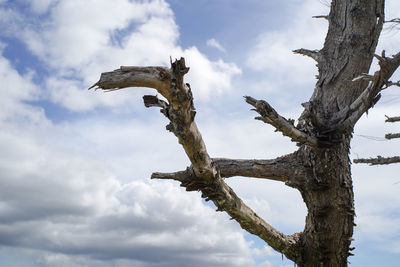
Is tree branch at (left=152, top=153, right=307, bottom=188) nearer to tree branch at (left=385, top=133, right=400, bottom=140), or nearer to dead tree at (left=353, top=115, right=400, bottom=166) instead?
dead tree at (left=353, top=115, right=400, bottom=166)

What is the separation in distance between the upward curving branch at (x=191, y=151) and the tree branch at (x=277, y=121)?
910 mm

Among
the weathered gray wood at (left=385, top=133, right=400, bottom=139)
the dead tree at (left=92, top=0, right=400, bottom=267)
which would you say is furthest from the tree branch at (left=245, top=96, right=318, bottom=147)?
the weathered gray wood at (left=385, top=133, right=400, bottom=139)

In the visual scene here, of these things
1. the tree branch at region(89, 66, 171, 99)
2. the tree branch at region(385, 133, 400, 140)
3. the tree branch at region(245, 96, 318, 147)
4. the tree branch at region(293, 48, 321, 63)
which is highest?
the tree branch at region(293, 48, 321, 63)

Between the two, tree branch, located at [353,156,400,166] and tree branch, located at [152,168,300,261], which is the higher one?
tree branch, located at [353,156,400,166]

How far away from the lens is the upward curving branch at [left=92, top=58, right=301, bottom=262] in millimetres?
3832

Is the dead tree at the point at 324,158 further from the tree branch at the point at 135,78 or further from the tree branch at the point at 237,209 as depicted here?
the tree branch at the point at 135,78

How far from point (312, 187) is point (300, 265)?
1.31m

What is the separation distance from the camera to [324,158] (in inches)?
253

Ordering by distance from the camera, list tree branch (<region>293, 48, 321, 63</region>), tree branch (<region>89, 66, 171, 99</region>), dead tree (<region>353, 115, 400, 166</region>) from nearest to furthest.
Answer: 1. tree branch (<region>89, 66, 171, 99</region>)
2. dead tree (<region>353, 115, 400, 166</region>)
3. tree branch (<region>293, 48, 321, 63</region>)

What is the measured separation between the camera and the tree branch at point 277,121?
205 inches

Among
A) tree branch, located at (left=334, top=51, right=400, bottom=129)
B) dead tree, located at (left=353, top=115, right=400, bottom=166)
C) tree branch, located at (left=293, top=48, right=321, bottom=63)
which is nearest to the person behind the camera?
tree branch, located at (left=334, top=51, right=400, bottom=129)

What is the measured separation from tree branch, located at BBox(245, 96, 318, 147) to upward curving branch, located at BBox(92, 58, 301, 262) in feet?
2.98

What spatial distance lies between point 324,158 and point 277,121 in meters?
1.48

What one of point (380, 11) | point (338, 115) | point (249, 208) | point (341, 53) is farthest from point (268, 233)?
point (380, 11)
